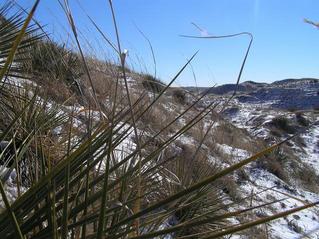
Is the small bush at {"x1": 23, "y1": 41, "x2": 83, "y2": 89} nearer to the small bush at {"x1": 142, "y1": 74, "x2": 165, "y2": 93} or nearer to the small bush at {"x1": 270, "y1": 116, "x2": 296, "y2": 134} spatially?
the small bush at {"x1": 142, "y1": 74, "x2": 165, "y2": 93}

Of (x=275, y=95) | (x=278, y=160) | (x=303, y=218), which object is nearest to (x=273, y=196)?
(x=303, y=218)

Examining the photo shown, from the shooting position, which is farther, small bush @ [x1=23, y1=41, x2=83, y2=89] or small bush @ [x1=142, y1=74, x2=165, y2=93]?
small bush @ [x1=23, y1=41, x2=83, y2=89]

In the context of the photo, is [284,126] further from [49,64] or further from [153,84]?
[49,64]

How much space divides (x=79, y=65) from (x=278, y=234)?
126 inches

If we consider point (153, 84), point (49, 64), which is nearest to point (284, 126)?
point (153, 84)

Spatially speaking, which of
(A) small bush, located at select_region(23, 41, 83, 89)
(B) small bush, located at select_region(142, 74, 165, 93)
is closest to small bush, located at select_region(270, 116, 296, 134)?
(B) small bush, located at select_region(142, 74, 165, 93)

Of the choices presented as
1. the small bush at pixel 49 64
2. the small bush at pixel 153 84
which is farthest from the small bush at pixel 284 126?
the small bush at pixel 49 64

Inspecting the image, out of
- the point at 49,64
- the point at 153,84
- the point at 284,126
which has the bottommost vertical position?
the point at 284,126

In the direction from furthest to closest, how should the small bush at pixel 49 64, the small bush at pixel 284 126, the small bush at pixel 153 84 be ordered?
the small bush at pixel 284 126
the small bush at pixel 49 64
the small bush at pixel 153 84

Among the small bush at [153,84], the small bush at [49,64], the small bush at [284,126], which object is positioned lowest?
the small bush at [284,126]

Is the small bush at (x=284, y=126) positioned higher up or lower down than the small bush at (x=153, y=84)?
lower down

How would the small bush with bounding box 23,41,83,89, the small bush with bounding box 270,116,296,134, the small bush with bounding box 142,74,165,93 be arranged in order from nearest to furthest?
the small bush with bounding box 142,74,165,93 → the small bush with bounding box 23,41,83,89 → the small bush with bounding box 270,116,296,134

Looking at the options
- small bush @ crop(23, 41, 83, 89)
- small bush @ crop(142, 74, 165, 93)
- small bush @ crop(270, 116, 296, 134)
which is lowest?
small bush @ crop(270, 116, 296, 134)

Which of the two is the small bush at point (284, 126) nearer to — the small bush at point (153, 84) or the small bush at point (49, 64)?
the small bush at point (153, 84)
